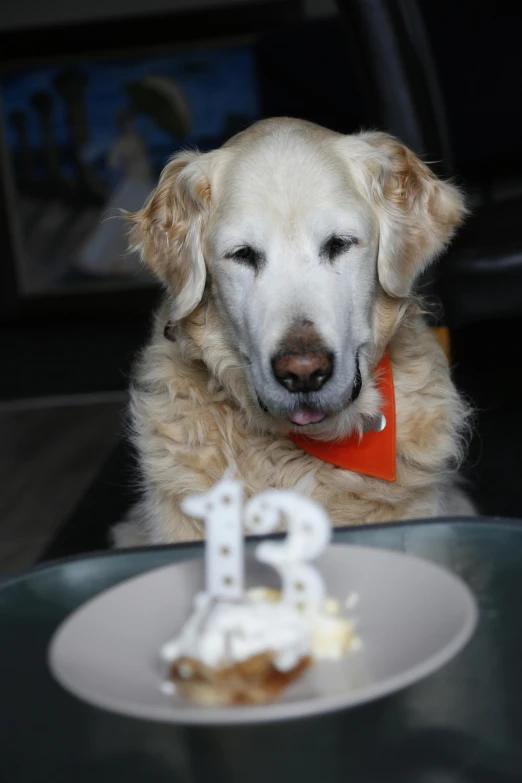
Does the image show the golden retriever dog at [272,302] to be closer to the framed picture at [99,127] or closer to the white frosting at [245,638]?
the white frosting at [245,638]

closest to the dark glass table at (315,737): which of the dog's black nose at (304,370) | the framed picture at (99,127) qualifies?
the dog's black nose at (304,370)

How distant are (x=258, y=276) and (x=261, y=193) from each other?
0.14 m

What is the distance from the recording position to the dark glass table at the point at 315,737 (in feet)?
2.62

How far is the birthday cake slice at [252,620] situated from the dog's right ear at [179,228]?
933 mm

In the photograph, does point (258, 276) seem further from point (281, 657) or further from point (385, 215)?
point (281, 657)

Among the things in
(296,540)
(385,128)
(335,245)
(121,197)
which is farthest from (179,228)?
(121,197)

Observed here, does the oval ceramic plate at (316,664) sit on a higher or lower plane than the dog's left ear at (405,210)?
lower

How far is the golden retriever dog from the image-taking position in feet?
5.21

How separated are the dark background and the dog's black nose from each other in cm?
67

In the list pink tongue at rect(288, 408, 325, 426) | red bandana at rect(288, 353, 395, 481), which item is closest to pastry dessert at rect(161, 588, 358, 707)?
pink tongue at rect(288, 408, 325, 426)

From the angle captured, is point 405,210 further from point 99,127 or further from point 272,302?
point 99,127

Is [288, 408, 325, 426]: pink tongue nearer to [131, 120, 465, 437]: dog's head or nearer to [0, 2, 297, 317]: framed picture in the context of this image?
[131, 120, 465, 437]: dog's head

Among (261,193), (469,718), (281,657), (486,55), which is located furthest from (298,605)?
(486,55)

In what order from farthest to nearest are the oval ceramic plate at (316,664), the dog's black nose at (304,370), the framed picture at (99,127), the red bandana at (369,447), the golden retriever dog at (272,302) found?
the framed picture at (99,127) < the red bandana at (369,447) < the golden retriever dog at (272,302) < the dog's black nose at (304,370) < the oval ceramic plate at (316,664)
